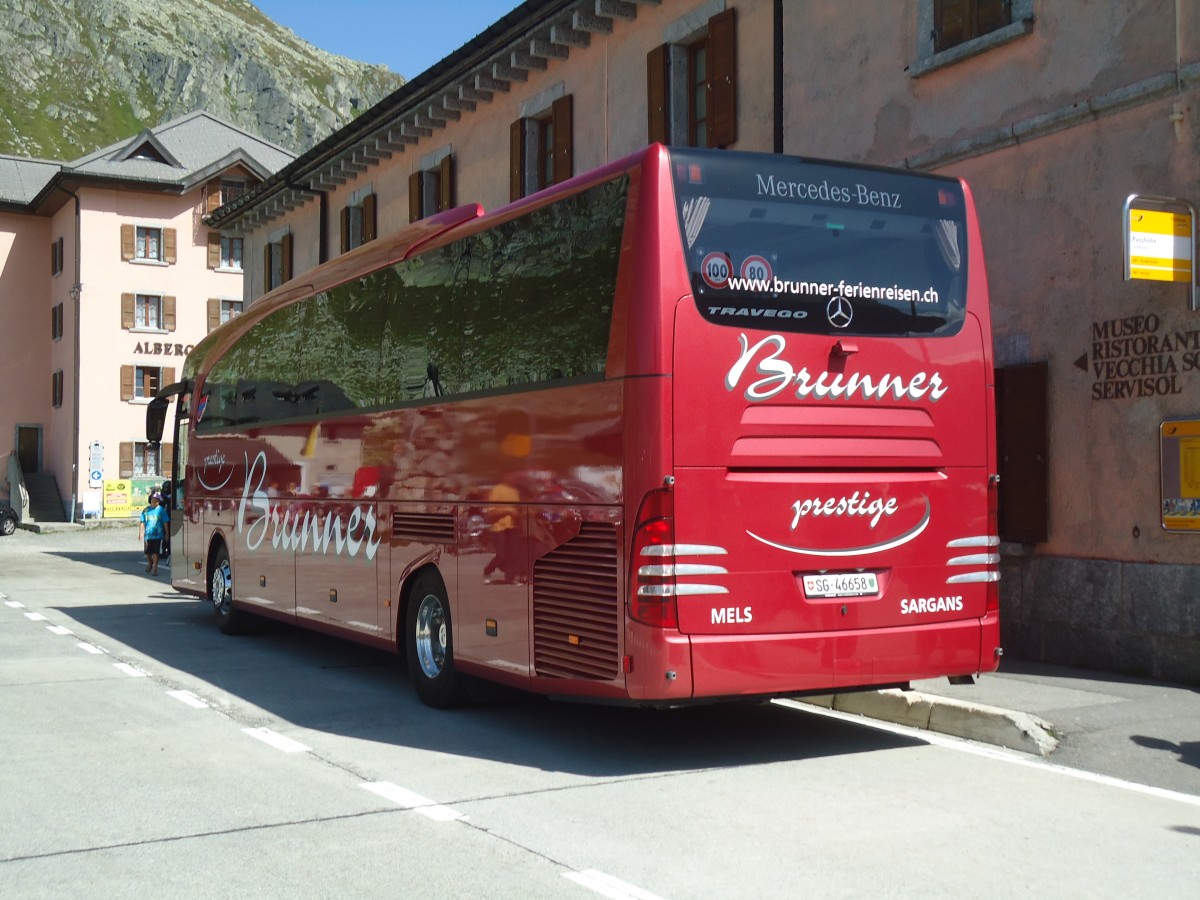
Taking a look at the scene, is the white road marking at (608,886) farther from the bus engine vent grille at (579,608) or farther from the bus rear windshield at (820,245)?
the bus rear windshield at (820,245)

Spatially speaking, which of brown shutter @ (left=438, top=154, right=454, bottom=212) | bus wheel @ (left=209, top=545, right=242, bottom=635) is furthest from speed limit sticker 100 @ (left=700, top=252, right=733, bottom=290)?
brown shutter @ (left=438, top=154, right=454, bottom=212)

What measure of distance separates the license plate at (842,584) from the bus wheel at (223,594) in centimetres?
905

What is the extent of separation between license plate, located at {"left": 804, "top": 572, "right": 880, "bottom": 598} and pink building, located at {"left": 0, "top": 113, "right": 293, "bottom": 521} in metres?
47.6

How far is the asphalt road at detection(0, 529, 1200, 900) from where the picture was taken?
535 centimetres

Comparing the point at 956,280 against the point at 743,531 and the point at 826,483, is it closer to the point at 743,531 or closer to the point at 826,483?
the point at 826,483

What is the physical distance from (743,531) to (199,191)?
54154 mm

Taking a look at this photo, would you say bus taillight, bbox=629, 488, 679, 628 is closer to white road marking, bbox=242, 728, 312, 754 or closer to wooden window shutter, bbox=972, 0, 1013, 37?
white road marking, bbox=242, 728, 312, 754

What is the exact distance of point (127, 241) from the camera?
184 feet

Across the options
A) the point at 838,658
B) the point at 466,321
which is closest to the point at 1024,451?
the point at 838,658

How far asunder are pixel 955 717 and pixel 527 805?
130 inches

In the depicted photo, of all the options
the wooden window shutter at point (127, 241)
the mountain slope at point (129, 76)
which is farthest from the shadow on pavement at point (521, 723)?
the mountain slope at point (129, 76)

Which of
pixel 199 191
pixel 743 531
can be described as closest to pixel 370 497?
pixel 743 531

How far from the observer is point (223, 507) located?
1547 centimetres

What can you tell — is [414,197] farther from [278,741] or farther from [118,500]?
[118,500]
